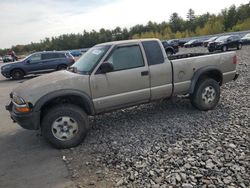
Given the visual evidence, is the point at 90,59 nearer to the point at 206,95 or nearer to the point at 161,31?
the point at 206,95

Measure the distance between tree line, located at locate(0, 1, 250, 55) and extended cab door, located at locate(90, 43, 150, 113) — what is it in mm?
77095

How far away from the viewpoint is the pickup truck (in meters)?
4.68

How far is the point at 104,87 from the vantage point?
5.04 meters

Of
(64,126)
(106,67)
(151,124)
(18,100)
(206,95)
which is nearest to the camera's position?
(18,100)

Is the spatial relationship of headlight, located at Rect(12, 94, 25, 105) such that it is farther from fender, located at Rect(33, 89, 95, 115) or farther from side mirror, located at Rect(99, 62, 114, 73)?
side mirror, located at Rect(99, 62, 114, 73)

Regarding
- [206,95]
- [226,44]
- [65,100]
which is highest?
[65,100]

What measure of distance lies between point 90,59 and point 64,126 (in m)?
1.49

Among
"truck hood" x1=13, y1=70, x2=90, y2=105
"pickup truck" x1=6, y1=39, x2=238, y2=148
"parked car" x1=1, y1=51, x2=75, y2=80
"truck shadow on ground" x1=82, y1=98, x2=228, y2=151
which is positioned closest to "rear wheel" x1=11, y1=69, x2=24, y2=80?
"parked car" x1=1, y1=51, x2=75, y2=80

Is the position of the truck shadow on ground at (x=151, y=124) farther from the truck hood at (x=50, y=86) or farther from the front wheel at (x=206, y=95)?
the truck hood at (x=50, y=86)

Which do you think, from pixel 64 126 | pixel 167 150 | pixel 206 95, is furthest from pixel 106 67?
pixel 206 95

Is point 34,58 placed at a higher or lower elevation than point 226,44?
higher

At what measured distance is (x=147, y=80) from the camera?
5.45 m

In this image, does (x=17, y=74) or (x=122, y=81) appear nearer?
(x=122, y=81)

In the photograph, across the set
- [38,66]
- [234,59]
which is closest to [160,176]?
[234,59]
